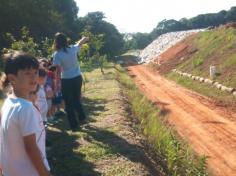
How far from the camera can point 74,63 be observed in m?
8.41

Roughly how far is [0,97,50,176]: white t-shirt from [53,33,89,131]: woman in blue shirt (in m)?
4.84

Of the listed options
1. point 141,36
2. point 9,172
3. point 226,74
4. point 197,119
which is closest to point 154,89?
point 226,74

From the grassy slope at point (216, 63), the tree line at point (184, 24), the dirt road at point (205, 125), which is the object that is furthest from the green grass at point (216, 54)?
the tree line at point (184, 24)

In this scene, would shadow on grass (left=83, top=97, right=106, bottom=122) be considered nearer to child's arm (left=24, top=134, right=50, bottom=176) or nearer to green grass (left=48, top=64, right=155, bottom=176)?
green grass (left=48, top=64, right=155, bottom=176)

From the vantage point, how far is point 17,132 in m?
3.26

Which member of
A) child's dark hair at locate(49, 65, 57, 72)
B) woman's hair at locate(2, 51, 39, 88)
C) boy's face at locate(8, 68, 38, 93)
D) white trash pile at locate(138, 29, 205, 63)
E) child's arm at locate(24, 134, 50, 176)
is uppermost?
woman's hair at locate(2, 51, 39, 88)

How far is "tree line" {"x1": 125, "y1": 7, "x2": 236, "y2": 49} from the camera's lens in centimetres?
6417

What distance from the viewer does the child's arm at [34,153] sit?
325cm

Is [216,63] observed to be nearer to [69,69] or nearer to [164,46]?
[69,69]

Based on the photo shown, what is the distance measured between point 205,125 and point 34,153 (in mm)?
9686

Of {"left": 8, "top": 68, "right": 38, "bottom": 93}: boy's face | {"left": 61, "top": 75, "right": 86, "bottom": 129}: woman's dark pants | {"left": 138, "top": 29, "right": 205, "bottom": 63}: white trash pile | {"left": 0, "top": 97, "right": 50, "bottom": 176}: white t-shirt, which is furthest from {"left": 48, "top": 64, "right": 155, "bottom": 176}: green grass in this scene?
{"left": 138, "top": 29, "right": 205, "bottom": 63}: white trash pile

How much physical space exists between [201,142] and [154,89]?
11.9 metres

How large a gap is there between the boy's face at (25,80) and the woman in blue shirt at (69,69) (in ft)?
15.6

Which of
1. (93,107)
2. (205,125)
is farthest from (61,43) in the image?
(205,125)
